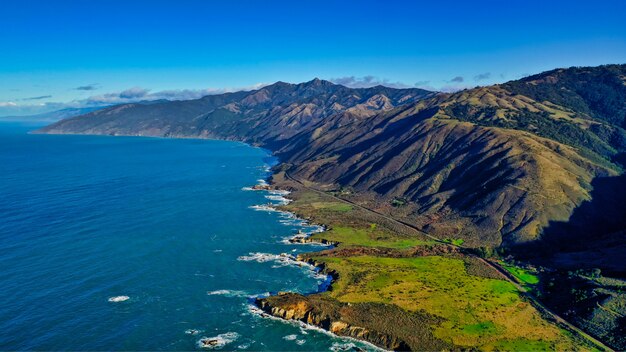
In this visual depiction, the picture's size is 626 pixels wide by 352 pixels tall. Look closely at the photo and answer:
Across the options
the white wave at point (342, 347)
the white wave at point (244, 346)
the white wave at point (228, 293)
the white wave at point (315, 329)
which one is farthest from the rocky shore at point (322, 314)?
the white wave at point (244, 346)

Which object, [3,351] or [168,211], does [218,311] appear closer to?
[3,351]

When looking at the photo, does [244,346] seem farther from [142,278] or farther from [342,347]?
[142,278]

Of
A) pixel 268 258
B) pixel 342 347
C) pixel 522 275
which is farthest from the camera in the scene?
pixel 268 258

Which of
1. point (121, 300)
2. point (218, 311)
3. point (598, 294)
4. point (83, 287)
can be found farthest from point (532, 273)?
point (83, 287)

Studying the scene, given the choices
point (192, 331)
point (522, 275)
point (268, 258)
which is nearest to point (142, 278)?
point (192, 331)

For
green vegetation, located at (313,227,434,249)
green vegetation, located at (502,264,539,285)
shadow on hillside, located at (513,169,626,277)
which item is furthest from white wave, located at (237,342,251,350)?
shadow on hillside, located at (513,169,626,277)

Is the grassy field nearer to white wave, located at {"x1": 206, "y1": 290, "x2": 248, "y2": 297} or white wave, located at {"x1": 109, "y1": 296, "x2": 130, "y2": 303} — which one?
white wave, located at {"x1": 206, "y1": 290, "x2": 248, "y2": 297}

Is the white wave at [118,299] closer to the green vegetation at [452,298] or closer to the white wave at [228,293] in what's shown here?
the white wave at [228,293]
